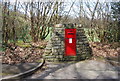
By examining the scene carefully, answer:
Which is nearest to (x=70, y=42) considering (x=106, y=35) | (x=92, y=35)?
(x=106, y=35)

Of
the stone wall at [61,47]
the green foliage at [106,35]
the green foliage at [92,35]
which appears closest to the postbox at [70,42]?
the stone wall at [61,47]

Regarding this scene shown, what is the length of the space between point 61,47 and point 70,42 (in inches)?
18.3

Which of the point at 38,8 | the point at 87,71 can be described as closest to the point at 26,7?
the point at 38,8

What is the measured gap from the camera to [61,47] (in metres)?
6.38

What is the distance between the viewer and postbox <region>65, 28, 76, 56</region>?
6.27 metres

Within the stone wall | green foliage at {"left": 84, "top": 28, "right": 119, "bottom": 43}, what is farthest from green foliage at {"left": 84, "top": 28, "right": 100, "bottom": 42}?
the stone wall

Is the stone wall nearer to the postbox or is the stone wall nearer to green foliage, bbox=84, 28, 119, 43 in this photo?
the postbox

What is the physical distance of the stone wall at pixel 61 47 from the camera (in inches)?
251

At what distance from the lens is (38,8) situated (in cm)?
1048

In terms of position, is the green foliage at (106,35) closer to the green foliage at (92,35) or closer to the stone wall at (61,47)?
the green foliage at (92,35)

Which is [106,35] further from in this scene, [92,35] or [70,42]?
[70,42]

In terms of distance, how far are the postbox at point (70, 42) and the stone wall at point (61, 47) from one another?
0.54ft

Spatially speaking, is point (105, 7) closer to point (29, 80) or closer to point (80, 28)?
point (80, 28)

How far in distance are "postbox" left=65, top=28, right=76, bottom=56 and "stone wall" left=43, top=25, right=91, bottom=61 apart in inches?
6.5
